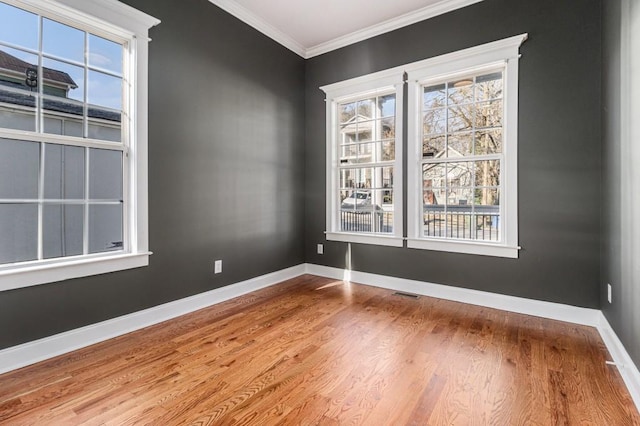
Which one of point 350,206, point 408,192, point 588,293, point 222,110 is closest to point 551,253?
point 588,293

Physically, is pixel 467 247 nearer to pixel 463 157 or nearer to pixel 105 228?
pixel 463 157

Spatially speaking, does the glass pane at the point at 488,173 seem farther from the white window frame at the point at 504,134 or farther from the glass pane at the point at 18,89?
the glass pane at the point at 18,89

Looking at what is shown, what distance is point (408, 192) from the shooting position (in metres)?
3.56

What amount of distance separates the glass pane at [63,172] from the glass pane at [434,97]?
127 inches

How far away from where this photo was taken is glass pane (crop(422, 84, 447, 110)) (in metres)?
3.40

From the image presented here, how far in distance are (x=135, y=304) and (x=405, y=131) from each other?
3134mm

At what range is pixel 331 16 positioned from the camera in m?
3.49

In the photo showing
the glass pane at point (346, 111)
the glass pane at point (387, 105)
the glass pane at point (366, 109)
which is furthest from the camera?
the glass pane at point (346, 111)

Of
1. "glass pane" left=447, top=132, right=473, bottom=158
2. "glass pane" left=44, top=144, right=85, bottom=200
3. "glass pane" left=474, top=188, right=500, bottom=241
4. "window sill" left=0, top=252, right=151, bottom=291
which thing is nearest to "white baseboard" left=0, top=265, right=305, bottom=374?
"window sill" left=0, top=252, right=151, bottom=291

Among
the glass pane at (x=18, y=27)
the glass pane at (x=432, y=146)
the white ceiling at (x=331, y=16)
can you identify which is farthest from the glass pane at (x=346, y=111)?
the glass pane at (x=18, y=27)

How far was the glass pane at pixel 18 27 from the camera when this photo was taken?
199 cm

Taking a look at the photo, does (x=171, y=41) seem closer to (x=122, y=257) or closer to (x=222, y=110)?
(x=222, y=110)

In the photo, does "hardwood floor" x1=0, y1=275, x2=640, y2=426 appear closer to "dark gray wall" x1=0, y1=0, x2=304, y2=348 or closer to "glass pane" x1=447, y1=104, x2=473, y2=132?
"dark gray wall" x1=0, y1=0, x2=304, y2=348

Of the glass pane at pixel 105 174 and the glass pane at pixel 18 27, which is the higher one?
the glass pane at pixel 18 27
